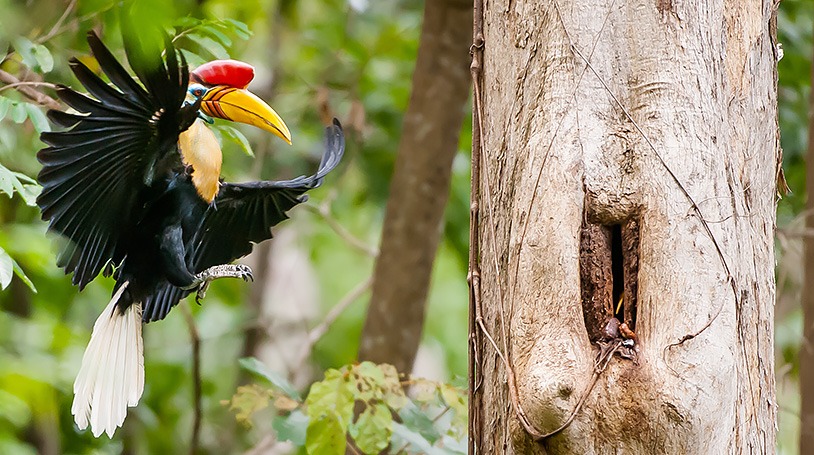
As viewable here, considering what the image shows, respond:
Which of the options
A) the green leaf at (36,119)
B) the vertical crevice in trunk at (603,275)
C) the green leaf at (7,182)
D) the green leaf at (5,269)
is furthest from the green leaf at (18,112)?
the vertical crevice in trunk at (603,275)

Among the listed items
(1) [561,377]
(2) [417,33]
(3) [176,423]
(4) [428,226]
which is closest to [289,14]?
(2) [417,33]

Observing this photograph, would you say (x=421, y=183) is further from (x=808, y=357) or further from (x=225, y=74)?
(x=225, y=74)

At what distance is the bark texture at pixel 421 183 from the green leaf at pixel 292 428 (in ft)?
2.42

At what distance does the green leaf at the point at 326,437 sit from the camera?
2182mm

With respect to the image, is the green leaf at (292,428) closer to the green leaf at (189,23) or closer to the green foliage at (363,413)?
the green foliage at (363,413)

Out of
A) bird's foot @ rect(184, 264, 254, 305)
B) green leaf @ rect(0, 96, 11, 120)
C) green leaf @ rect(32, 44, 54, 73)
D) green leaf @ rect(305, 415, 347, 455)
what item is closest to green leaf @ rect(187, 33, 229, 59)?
green leaf @ rect(32, 44, 54, 73)

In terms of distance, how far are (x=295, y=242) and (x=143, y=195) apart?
316cm

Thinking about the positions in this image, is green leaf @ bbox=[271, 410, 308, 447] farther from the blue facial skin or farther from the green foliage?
the blue facial skin

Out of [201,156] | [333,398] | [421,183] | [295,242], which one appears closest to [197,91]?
[201,156]

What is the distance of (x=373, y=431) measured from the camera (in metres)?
2.23

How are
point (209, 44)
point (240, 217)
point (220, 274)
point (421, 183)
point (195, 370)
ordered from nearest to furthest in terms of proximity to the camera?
1. point (220, 274)
2. point (240, 217)
3. point (209, 44)
4. point (421, 183)
5. point (195, 370)

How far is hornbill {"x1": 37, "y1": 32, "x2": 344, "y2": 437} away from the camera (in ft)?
4.76

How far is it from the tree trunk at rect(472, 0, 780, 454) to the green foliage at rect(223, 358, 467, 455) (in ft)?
2.04

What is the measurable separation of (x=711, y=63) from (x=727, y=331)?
0.46 metres
